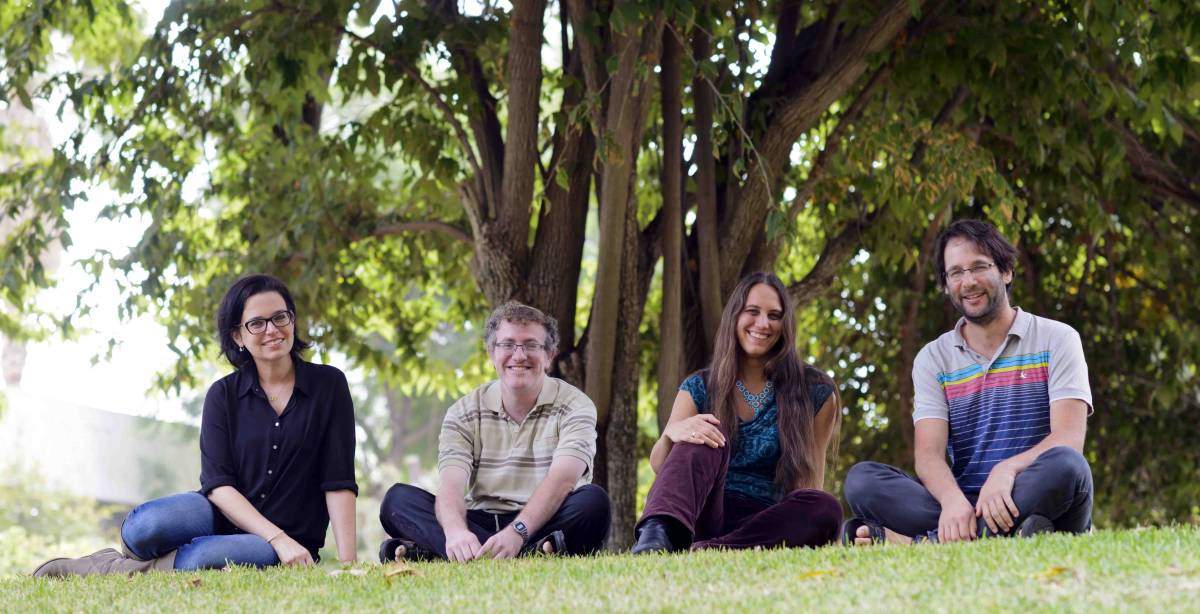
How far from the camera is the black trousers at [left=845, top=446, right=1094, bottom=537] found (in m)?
5.11

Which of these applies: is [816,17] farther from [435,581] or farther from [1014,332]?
[435,581]

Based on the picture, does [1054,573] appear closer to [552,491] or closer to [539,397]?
[552,491]

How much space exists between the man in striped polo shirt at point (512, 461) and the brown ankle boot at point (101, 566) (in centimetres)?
96

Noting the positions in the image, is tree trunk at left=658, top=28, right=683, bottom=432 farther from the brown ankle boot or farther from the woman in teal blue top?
the brown ankle boot

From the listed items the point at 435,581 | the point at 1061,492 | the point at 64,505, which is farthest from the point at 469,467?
the point at 64,505

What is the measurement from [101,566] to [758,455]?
290cm

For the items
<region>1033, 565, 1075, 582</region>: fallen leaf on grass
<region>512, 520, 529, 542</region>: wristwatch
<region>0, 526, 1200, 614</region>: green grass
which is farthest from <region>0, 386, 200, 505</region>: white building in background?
<region>1033, 565, 1075, 582</region>: fallen leaf on grass

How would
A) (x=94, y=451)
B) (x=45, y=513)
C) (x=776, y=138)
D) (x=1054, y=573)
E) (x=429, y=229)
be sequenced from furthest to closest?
1. (x=94, y=451)
2. (x=45, y=513)
3. (x=429, y=229)
4. (x=776, y=138)
5. (x=1054, y=573)

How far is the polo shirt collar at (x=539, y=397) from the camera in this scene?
6.38m

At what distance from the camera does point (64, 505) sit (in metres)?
24.2

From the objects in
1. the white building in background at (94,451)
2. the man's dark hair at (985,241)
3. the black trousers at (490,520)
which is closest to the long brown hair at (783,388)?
the black trousers at (490,520)

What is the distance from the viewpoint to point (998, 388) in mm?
5641

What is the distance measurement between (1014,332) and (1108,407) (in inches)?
269

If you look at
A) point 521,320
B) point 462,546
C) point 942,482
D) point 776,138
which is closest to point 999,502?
point 942,482
